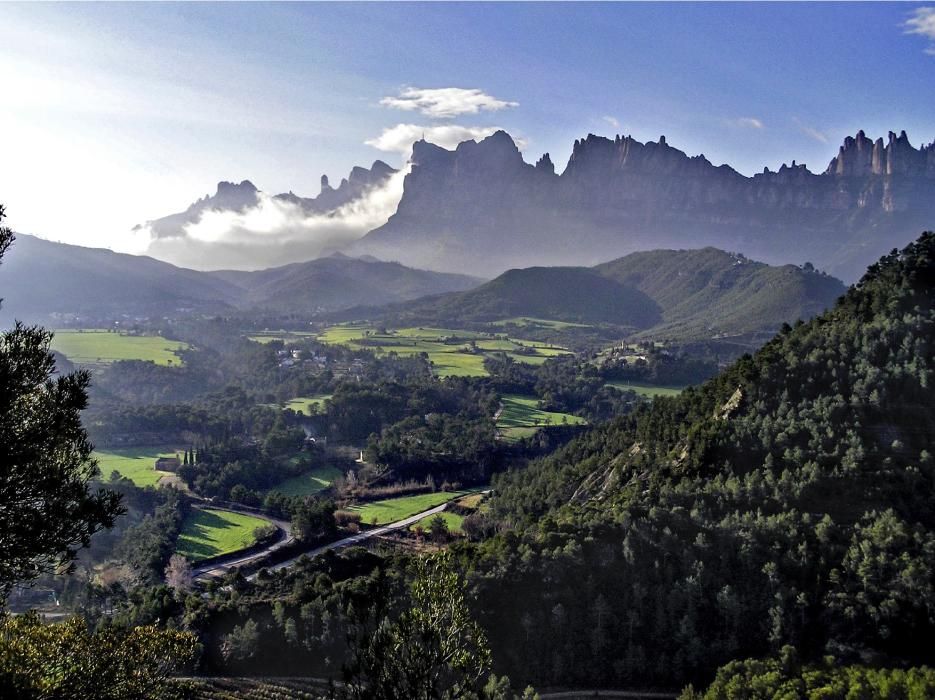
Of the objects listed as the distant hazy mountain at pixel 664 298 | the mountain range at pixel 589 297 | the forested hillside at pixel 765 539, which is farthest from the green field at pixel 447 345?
the forested hillside at pixel 765 539

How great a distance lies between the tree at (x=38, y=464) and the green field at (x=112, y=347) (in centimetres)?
10122

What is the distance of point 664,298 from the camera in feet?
598

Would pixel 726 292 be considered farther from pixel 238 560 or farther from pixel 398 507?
pixel 238 560

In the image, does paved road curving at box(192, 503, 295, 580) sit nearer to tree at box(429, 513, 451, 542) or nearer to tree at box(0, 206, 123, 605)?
tree at box(429, 513, 451, 542)

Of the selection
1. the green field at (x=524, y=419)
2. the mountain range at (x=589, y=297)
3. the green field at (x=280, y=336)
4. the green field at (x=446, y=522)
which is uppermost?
the mountain range at (x=589, y=297)

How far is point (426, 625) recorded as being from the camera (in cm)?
1102

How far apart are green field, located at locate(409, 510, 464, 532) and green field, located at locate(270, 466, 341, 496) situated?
12.7 m

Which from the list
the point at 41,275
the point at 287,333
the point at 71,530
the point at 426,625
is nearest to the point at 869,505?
the point at 426,625

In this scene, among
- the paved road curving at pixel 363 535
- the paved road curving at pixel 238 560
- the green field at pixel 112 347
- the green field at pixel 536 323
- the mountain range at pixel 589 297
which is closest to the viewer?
the paved road curving at pixel 238 560

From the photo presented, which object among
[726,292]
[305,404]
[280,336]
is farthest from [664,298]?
[305,404]

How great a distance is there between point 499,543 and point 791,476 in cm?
1375

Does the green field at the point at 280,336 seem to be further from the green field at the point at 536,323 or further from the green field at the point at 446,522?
the green field at the point at 446,522

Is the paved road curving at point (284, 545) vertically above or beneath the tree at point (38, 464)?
beneath

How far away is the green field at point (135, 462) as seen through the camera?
5781 centimetres
